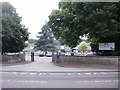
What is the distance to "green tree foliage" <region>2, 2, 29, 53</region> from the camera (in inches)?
917

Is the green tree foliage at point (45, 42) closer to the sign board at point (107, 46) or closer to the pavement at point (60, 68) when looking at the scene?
the sign board at point (107, 46)

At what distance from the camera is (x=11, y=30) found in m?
24.4

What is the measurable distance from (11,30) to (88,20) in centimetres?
1150

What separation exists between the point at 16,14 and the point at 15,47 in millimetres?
5412

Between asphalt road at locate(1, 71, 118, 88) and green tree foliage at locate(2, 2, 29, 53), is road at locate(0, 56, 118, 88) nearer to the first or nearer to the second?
asphalt road at locate(1, 71, 118, 88)

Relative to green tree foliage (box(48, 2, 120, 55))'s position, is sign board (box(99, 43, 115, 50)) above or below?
below

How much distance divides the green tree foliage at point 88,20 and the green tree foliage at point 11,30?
6.30 m

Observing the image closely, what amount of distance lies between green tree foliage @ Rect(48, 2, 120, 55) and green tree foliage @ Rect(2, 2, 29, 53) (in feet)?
20.7

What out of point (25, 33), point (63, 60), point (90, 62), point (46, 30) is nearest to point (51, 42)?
point (46, 30)

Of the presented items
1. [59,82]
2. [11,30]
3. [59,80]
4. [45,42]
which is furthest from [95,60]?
[45,42]

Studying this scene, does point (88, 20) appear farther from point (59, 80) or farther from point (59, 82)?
point (59, 82)

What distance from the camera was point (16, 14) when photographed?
28.3 meters

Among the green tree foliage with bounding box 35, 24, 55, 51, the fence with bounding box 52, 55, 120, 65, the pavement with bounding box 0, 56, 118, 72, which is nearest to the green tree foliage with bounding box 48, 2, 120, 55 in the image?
the fence with bounding box 52, 55, 120, 65

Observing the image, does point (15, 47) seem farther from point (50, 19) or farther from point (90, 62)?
point (90, 62)
